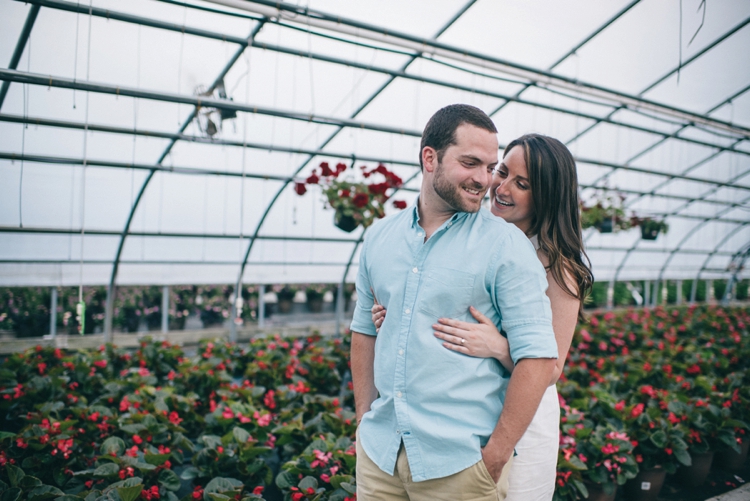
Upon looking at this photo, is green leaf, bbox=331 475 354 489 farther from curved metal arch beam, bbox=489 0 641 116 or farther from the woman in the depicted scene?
curved metal arch beam, bbox=489 0 641 116

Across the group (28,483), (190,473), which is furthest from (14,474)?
(190,473)

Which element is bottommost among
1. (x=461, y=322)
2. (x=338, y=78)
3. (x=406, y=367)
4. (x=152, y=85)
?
(x=406, y=367)

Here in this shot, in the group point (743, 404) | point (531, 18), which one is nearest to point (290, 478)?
point (743, 404)

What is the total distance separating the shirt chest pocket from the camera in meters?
1.18

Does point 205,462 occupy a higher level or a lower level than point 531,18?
lower

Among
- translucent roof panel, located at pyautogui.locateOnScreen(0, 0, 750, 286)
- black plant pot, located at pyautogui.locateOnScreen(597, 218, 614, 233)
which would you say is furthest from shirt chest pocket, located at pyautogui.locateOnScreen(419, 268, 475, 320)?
black plant pot, located at pyautogui.locateOnScreen(597, 218, 614, 233)

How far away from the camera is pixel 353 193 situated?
4.48 metres

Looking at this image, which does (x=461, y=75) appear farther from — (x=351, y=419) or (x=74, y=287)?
(x=74, y=287)

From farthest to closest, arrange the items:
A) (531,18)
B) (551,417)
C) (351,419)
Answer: (531,18) → (351,419) → (551,417)

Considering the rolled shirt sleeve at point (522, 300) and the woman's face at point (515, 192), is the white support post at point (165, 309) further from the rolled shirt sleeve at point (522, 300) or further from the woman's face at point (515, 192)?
the rolled shirt sleeve at point (522, 300)

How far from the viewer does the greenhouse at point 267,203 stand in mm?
2590

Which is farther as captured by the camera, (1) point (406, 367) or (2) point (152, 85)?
(2) point (152, 85)

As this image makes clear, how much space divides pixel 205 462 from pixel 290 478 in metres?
0.47

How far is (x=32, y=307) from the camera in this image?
6.43 m
